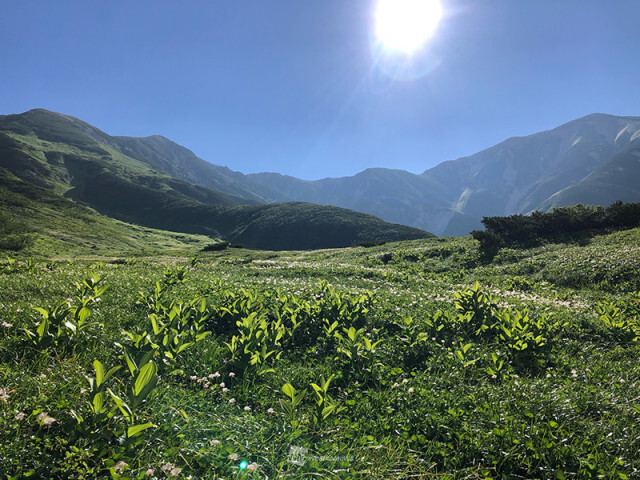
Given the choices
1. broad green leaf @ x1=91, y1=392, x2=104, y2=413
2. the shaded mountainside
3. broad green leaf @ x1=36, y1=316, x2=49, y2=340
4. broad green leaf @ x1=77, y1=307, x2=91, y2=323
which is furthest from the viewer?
the shaded mountainside

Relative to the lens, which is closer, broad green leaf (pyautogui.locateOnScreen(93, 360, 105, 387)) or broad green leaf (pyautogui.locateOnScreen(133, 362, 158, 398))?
broad green leaf (pyautogui.locateOnScreen(93, 360, 105, 387))

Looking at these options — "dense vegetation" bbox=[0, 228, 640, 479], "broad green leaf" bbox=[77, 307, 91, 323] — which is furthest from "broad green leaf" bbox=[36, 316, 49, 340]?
"broad green leaf" bbox=[77, 307, 91, 323]

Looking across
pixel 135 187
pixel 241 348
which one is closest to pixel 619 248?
pixel 241 348

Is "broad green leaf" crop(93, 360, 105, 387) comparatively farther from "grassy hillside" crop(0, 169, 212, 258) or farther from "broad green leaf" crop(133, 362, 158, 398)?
"grassy hillside" crop(0, 169, 212, 258)

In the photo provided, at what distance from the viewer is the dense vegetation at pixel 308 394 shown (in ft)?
8.98

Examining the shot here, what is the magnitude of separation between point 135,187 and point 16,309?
21863 cm

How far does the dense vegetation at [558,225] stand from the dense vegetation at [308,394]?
54.1 ft

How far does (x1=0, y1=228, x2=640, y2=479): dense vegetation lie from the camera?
274 cm

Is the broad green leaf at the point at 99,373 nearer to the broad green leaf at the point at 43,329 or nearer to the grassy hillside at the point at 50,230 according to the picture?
the broad green leaf at the point at 43,329

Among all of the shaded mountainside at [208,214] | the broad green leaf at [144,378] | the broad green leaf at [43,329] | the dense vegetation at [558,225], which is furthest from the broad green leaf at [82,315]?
the shaded mountainside at [208,214]

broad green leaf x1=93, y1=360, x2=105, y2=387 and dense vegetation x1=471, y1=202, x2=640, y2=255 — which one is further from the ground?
dense vegetation x1=471, y1=202, x2=640, y2=255

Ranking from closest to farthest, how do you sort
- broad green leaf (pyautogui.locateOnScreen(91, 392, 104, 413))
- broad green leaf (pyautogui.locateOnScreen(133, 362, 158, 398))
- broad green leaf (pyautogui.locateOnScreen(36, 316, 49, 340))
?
broad green leaf (pyautogui.locateOnScreen(91, 392, 104, 413)) < broad green leaf (pyautogui.locateOnScreen(133, 362, 158, 398)) < broad green leaf (pyautogui.locateOnScreen(36, 316, 49, 340))

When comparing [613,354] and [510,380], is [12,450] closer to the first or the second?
[510,380]

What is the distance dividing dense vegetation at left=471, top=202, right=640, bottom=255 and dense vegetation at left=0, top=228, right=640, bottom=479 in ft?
54.1
